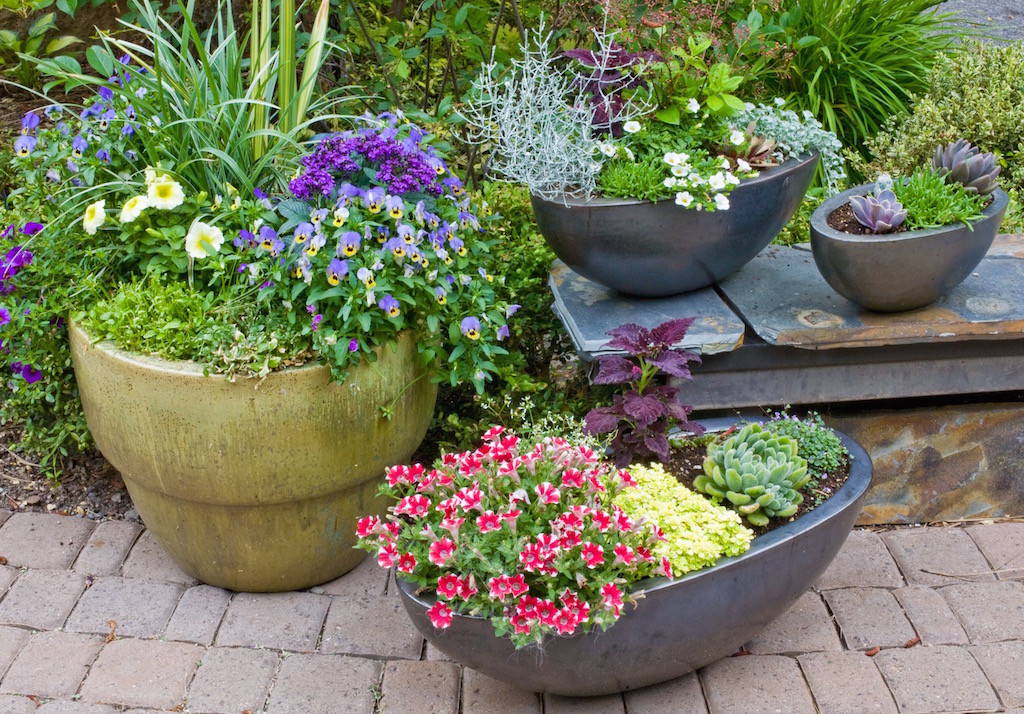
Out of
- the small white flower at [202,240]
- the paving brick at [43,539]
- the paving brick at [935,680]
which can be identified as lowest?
the paving brick at [43,539]

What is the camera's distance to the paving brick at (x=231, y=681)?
2363 mm

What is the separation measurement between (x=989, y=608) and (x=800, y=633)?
54 centimetres

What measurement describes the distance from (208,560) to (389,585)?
504 mm

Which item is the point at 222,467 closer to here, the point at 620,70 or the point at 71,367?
the point at 71,367

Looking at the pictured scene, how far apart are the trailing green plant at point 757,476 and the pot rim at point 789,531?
5 centimetres

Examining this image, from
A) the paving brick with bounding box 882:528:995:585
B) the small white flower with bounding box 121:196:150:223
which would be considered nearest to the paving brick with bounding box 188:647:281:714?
the small white flower with bounding box 121:196:150:223

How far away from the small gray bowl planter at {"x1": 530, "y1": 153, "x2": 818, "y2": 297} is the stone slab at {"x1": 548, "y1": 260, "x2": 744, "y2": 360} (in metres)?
0.05

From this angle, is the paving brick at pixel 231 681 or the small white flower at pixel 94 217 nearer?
the paving brick at pixel 231 681

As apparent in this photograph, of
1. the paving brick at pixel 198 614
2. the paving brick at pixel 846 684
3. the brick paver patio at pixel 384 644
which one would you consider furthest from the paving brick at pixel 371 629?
the paving brick at pixel 846 684

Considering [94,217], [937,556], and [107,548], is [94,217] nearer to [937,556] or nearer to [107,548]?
[107,548]

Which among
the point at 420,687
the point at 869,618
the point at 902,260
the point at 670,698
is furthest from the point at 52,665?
the point at 902,260

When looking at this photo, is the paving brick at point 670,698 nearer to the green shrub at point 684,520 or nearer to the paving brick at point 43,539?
the green shrub at point 684,520

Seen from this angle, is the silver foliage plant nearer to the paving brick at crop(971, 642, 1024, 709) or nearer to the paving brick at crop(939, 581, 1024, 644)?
the paving brick at crop(939, 581, 1024, 644)

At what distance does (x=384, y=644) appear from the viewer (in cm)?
256
